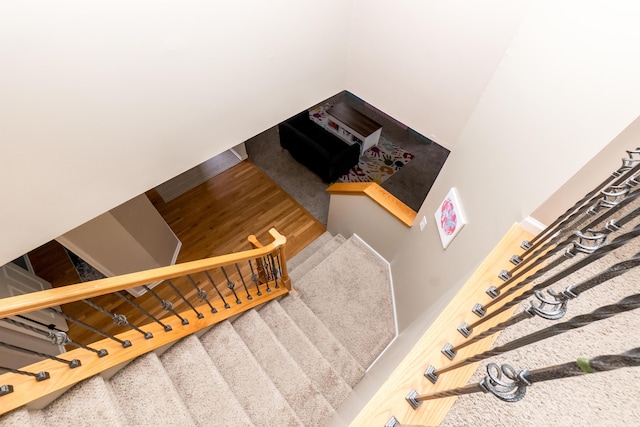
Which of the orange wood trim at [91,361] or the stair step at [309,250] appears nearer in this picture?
the orange wood trim at [91,361]

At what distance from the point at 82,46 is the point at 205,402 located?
225 centimetres

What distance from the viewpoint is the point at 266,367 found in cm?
245

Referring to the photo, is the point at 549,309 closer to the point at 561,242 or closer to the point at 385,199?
the point at 561,242

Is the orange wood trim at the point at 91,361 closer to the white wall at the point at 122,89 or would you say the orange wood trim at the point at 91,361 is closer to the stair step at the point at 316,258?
the white wall at the point at 122,89

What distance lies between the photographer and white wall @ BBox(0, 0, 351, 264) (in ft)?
5.59

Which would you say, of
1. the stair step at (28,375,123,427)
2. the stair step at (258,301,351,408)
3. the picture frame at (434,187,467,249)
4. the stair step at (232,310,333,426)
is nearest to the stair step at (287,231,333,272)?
the stair step at (258,301,351,408)

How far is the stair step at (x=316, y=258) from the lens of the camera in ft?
13.5

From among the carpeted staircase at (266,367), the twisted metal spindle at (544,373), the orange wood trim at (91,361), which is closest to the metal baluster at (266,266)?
the carpeted staircase at (266,367)

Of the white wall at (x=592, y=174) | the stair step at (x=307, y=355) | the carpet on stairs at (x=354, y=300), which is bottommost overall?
the stair step at (x=307, y=355)

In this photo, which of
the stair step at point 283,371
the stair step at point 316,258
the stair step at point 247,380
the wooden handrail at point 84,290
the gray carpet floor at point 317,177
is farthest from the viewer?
the gray carpet floor at point 317,177

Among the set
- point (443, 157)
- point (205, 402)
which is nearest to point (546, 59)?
point (205, 402)

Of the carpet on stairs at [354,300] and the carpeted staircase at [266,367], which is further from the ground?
the carpet on stairs at [354,300]

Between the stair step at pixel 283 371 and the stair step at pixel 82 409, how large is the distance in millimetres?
1076

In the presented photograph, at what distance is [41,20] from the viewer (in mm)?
1601
